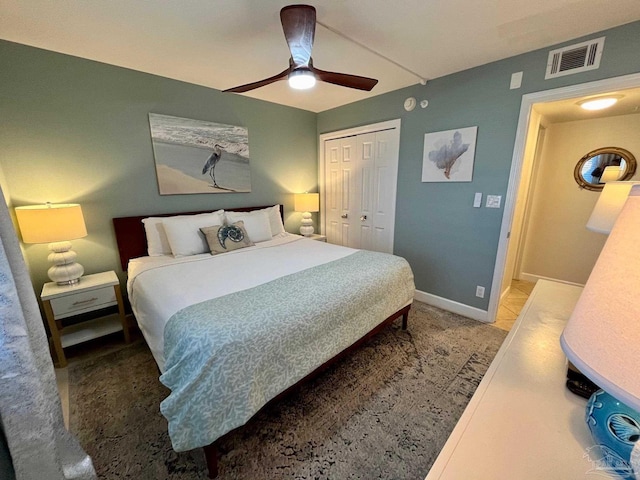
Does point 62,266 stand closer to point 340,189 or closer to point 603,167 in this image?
point 340,189

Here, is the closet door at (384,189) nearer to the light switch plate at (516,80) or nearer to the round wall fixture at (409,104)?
the round wall fixture at (409,104)

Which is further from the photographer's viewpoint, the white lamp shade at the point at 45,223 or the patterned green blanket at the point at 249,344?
the white lamp shade at the point at 45,223

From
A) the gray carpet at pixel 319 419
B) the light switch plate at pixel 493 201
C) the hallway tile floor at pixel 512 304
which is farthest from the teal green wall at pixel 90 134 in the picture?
the hallway tile floor at pixel 512 304

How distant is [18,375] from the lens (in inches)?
27.6

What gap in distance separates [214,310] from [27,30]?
2.35 meters

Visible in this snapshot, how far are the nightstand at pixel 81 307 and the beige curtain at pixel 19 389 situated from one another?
159 cm

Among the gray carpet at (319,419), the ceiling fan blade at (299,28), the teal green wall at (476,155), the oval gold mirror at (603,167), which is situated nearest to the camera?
the gray carpet at (319,419)

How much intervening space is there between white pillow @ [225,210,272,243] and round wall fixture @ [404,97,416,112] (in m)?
2.05

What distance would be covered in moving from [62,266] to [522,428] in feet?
9.91

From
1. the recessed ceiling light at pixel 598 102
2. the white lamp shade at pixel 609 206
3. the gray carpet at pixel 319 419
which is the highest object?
the recessed ceiling light at pixel 598 102

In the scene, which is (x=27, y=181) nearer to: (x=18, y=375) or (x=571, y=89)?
(x=18, y=375)

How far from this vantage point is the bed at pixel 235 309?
119 cm

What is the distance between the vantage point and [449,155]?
8.77ft

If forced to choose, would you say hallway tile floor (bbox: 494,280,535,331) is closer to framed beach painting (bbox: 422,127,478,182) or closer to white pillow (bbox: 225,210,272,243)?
framed beach painting (bbox: 422,127,478,182)
